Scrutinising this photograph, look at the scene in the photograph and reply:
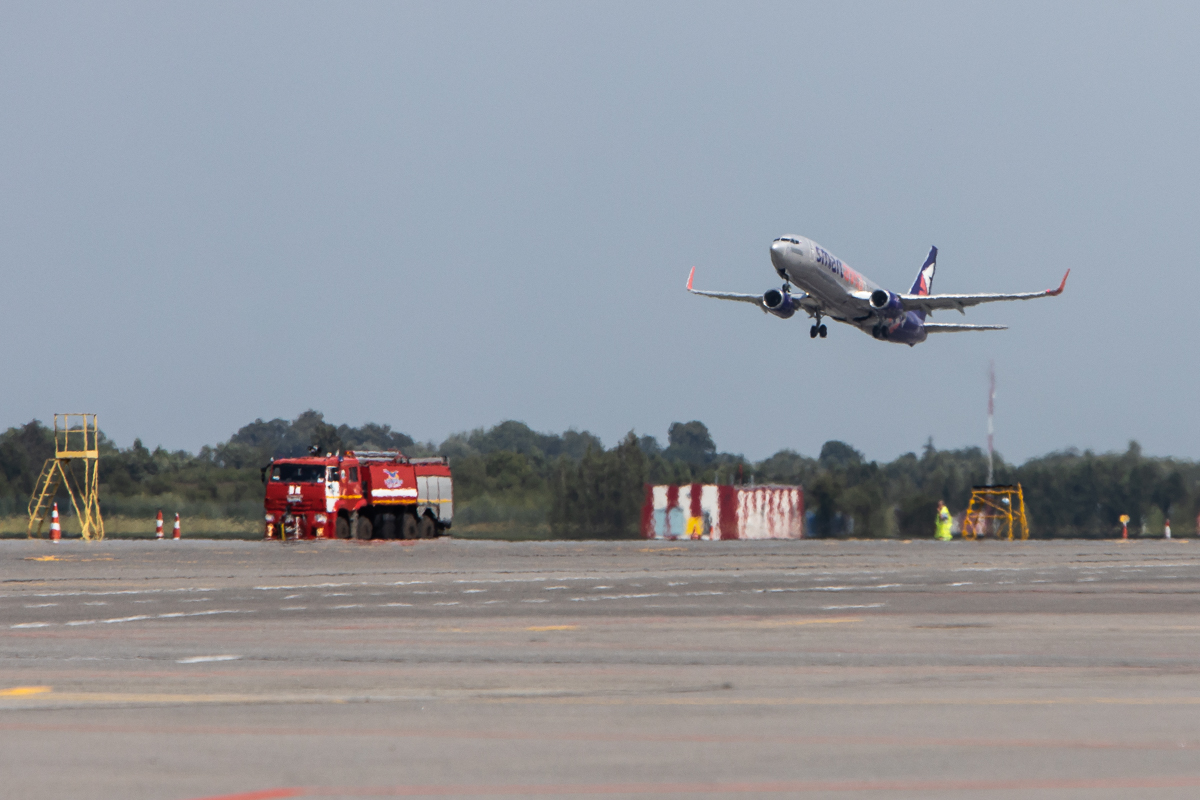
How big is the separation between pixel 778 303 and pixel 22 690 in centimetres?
4476

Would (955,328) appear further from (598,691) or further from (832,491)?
(598,691)

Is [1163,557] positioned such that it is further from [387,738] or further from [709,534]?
[387,738]

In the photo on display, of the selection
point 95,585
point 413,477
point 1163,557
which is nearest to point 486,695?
point 95,585

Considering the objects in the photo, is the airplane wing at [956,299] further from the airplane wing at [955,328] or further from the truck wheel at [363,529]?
the truck wheel at [363,529]

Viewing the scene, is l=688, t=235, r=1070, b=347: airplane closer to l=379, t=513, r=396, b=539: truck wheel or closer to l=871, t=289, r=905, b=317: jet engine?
l=871, t=289, r=905, b=317: jet engine

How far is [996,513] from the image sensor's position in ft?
196

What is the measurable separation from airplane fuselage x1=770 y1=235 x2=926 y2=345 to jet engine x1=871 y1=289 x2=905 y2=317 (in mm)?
90

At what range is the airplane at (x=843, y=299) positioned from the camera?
51781 mm

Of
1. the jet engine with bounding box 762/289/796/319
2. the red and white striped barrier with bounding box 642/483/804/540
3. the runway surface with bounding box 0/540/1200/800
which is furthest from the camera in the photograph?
the red and white striped barrier with bounding box 642/483/804/540

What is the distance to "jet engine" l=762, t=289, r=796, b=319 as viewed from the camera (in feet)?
177

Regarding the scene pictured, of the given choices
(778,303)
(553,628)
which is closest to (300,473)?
(778,303)

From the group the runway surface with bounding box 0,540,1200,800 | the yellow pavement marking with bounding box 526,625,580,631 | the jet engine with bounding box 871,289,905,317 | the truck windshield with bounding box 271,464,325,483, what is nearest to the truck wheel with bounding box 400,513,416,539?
the truck windshield with bounding box 271,464,325,483

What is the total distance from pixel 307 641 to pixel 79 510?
141 feet

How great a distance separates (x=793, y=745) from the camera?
26.5 ft
